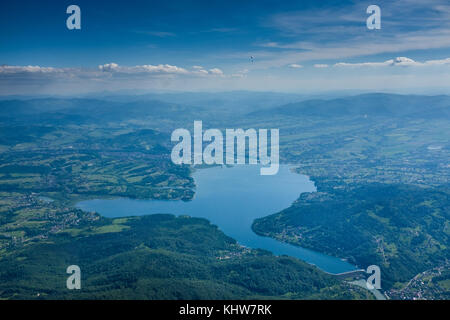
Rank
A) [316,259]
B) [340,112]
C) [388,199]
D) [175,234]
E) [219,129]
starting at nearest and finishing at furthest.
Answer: [316,259]
[175,234]
[388,199]
[219,129]
[340,112]

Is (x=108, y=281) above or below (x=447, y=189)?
below

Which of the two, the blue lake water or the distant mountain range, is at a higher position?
the distant mountain range

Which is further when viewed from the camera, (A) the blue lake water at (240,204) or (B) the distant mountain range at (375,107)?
(B) the distant mountain range at (375,107)

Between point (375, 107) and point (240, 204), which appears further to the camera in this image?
point (375, 107)

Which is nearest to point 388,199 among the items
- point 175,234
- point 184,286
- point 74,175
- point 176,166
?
point 175,234

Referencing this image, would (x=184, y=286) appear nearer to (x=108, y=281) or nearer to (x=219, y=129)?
(x=108, y=281)

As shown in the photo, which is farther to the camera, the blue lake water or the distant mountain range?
the distant mountain range

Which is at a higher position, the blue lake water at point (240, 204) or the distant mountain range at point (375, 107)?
the distant mountain range at point (375, 107)
